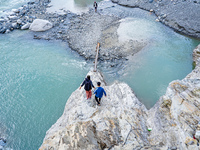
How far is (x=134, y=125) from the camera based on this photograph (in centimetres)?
677

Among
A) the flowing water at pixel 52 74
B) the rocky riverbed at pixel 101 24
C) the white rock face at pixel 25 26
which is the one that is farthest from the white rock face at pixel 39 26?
the flowing water at pixel 52 74

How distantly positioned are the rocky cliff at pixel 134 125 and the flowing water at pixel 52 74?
9.89 ft

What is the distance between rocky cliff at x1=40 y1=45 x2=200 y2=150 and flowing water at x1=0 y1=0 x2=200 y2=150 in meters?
3.02

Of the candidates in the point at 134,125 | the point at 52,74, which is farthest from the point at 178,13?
the point at 134,125

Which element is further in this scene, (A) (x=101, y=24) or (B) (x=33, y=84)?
(A) (x=101, y=24)

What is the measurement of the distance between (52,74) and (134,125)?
9073 millimetres

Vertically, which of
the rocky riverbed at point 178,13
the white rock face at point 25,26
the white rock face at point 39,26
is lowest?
the white rock face at point 25,26

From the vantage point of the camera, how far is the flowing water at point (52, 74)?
9609 mm

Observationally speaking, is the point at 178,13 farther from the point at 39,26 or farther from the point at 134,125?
the point at 39,26

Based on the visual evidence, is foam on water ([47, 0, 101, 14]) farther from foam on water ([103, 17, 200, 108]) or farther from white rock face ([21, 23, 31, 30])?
foam on water ([103, 17, 200, 108])

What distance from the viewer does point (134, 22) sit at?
20234mm

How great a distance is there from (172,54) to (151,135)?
10.9m

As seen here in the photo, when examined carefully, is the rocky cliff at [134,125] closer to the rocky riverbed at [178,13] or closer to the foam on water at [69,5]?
the rocky riverbed at [178,13]

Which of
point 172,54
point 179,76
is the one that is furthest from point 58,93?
point 172,54
